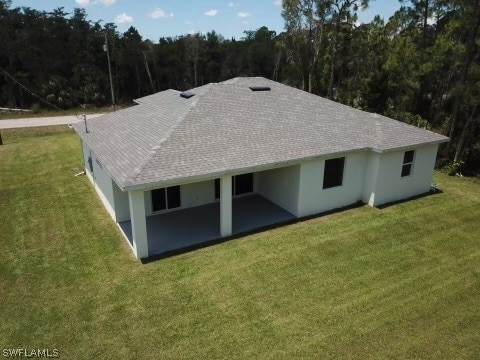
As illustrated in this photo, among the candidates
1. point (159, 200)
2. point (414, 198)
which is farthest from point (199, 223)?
point (414, 198)

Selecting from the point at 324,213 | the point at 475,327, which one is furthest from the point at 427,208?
the point at 475,327

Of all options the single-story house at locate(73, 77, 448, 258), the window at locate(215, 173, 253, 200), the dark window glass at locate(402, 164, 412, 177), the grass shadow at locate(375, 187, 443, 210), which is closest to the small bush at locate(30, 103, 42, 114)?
the single-story house at locate(73, 77, 448, 258)

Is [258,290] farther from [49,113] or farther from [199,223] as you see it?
[49,113]

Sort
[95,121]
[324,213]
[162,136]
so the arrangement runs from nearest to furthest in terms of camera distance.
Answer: [162,136] < [324,213] < [95,121]

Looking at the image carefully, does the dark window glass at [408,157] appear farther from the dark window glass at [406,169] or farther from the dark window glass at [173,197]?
the dark window glass at [173,197]

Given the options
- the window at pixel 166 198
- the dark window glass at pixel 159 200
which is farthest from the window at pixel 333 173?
the dark window glass at pixel 159 200

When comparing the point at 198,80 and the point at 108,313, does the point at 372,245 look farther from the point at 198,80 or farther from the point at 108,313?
the point at 198,80

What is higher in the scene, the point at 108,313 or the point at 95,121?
the point at 95,121
